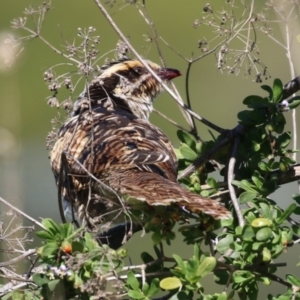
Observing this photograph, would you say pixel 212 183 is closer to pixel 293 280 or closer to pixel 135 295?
pixel 293 280

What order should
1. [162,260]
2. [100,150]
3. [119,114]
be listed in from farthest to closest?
[119,114], [100,150], [162,260]

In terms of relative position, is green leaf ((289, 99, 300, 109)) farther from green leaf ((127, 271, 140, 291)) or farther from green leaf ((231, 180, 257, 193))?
green leaf ((127, 271, 140, 291))

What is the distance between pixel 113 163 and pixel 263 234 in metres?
0.99

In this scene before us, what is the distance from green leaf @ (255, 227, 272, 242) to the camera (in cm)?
255

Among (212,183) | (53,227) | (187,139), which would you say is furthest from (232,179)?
(53,227)

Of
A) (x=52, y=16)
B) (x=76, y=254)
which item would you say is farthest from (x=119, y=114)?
(x=52, y=16)

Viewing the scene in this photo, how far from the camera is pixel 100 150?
342 cm

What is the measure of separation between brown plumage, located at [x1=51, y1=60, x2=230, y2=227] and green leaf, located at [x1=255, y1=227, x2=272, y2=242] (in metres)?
0.19

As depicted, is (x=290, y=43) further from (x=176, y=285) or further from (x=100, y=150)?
(x=176, y=285)

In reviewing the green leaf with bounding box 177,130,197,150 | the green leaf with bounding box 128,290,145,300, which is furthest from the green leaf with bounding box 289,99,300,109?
the green leaf with bounding box 128,290,145,300

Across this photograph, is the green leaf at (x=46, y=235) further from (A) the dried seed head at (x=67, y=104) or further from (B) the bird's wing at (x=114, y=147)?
(B) the bird's wing at (x=114, y=147)

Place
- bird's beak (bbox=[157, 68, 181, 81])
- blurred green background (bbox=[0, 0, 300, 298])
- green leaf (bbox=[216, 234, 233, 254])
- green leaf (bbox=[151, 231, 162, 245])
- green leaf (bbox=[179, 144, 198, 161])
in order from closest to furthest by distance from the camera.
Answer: green leaf (bbox=[216, 234, 233, 254]), green leaf (bbox=[151, 231, 162, 245]), green leaf (bbox=[179, 144, 198, 161]), bird's beak (bbox=[157, 68, 181, 81]), blurred green background (bbox=[0, 0, 300, 298])

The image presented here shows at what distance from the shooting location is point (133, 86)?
460cm

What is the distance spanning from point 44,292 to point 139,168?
865 mm
